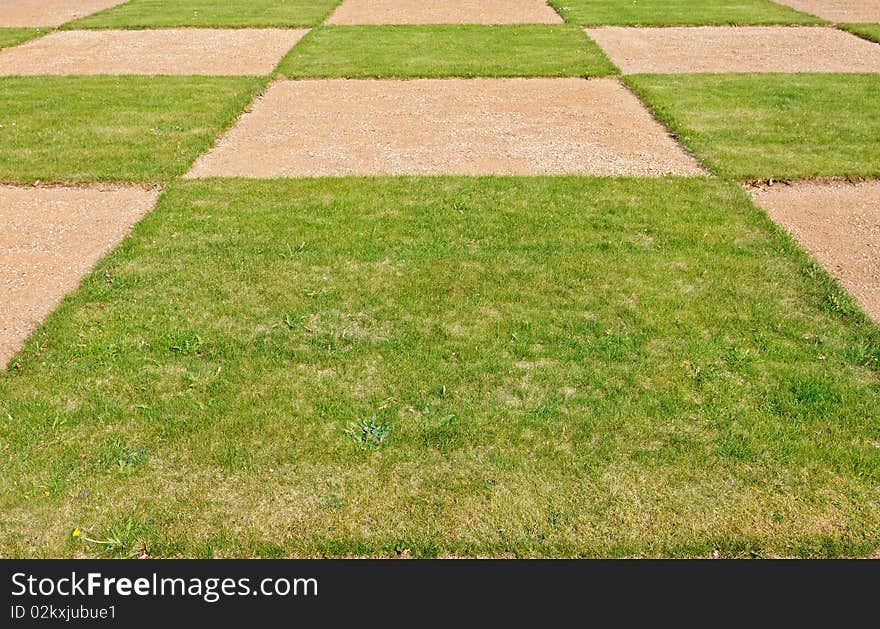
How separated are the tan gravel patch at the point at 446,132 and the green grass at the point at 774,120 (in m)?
0.38

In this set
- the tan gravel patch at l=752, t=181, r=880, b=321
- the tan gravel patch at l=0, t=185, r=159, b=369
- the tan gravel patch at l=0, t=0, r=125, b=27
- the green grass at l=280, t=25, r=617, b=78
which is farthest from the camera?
the tan gravel patch at l=0, t=0, r=125, b=27

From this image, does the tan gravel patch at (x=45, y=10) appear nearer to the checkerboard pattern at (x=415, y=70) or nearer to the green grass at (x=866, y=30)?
the checkerboard pattern at (x=415, y=70)

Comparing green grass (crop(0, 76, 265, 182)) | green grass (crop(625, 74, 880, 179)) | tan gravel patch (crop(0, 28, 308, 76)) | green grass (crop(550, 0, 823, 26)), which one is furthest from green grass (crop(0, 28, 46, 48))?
green grass (crop(625, 74, 880, 179))

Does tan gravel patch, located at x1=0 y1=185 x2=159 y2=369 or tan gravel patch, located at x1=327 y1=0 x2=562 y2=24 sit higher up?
tan gravel patch, located at x1=327 y1=0 x2=562 y2=24

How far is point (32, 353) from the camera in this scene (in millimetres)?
5477

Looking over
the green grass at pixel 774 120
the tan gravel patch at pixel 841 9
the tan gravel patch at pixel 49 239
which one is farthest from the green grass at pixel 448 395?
the tan gravel patch at pixel 841 9

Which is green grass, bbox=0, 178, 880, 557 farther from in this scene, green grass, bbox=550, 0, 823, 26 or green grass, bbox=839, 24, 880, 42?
green grass, bbox=550, 0, 823, 26

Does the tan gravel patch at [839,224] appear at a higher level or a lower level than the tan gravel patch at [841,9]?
lower

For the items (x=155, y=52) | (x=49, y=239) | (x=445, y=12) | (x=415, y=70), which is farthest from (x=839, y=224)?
(x=445, y=12)

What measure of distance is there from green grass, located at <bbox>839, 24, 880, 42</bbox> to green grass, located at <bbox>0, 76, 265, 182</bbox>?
1176 cm

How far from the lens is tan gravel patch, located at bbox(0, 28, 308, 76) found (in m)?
13.4

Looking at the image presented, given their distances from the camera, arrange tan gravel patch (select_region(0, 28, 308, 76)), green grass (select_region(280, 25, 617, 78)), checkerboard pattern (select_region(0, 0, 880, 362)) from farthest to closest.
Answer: tan gravel patch (select_region(0, 28, 308, 76)) < green grass (select_region(280, 25, 617, 78)) < checkerboard pattern (select_region(0, 0, 880, 362))

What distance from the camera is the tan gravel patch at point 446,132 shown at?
896 centimetres

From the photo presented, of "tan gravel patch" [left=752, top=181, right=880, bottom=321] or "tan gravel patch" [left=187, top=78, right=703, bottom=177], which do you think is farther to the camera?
"tan gravel patch" [left=187, top=78, right=703, bottom=177]
